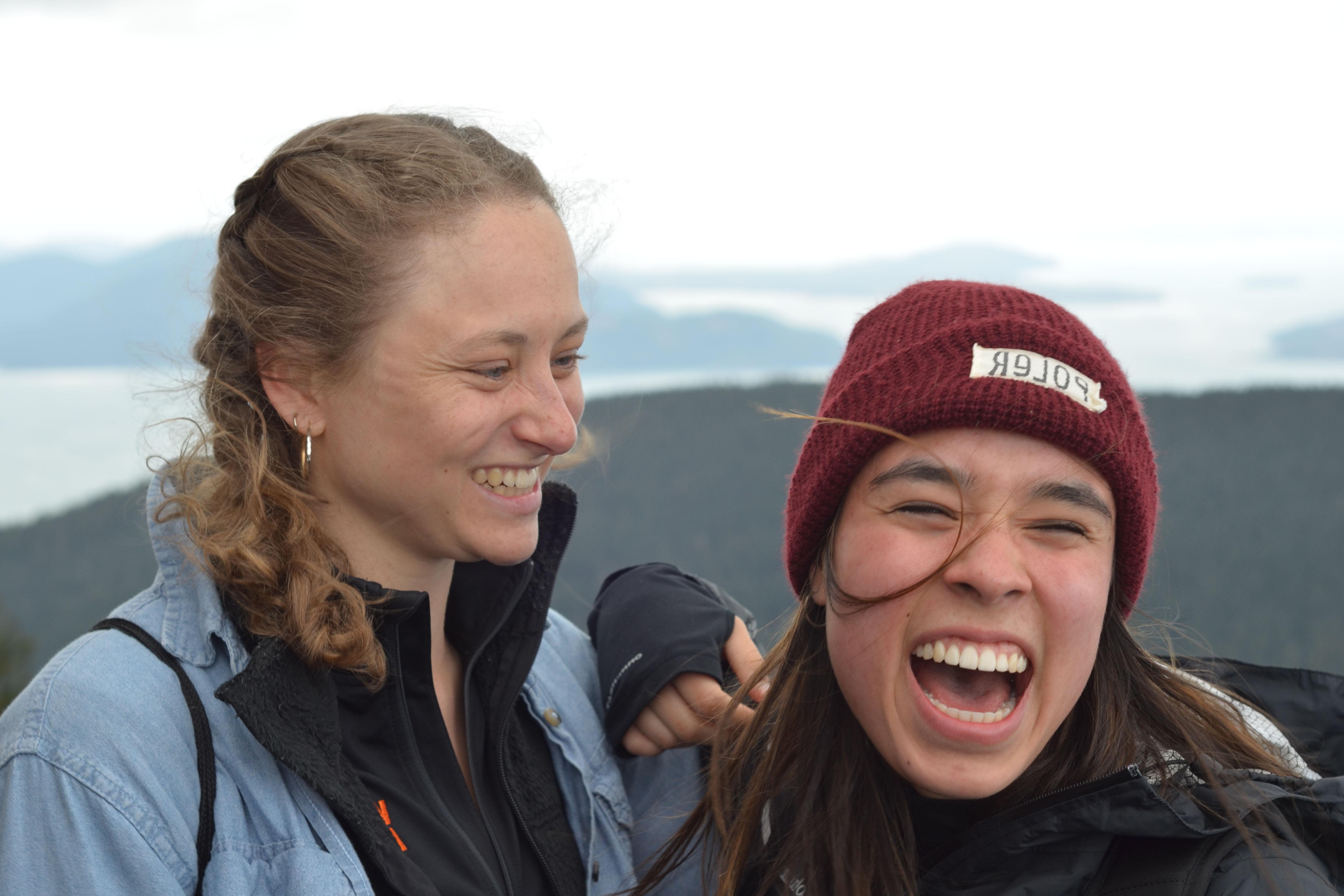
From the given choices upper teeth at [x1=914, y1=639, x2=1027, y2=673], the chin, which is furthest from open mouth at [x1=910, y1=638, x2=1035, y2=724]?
the chin

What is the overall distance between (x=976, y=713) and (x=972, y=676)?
0.36ft

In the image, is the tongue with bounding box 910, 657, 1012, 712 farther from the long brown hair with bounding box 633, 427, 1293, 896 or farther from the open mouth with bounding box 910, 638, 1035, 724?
the long brown hair with bounding box 633, 427, 1293, 896

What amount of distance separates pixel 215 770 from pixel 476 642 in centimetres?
66

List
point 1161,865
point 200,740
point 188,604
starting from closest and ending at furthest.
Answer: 1. point 1161,865
2. point 200,740
3. point 188,604

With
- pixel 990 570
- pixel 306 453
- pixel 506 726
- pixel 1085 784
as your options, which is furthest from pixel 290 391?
pixel 1085 784

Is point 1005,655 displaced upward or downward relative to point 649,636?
upward

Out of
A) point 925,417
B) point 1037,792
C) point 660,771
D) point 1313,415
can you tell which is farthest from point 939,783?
point 1313,415

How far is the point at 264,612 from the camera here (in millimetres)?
1700

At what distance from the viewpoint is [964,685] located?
66.3 inches

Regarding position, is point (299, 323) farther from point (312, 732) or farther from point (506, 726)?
point (506, 726)

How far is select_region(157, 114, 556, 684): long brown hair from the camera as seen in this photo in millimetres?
1720

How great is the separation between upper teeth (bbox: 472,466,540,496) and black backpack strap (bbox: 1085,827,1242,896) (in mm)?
1185

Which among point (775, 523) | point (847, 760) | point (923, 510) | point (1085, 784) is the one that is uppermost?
point (923, 510)

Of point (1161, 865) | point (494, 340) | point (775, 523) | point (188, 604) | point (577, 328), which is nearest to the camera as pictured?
point (1161, 865)
